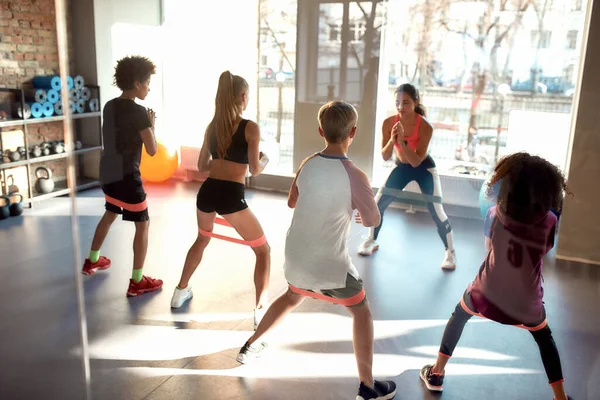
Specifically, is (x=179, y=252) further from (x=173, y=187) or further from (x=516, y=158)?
(x=516, y=158)

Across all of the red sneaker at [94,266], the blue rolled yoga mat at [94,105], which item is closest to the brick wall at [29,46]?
the blue rolled yoga mat at [94,105]

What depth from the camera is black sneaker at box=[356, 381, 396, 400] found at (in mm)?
2004

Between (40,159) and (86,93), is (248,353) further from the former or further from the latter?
(86,93)

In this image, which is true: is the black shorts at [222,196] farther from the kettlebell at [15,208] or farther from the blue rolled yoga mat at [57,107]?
the blue rolled yoga mat at [57,107]

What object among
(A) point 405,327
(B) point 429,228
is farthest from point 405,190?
(A) point 405,327

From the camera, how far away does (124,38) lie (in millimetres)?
3994

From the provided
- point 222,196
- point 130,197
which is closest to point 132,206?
point 130,197

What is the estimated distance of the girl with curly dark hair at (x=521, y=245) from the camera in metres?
1.84

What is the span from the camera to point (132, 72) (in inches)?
108

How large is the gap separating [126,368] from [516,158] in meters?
1.79

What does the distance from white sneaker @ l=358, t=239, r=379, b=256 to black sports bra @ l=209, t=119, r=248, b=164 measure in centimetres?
142

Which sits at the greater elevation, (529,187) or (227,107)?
(227,107)

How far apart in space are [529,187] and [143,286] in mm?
2096

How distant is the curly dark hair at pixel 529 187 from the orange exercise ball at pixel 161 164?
2.65 m
